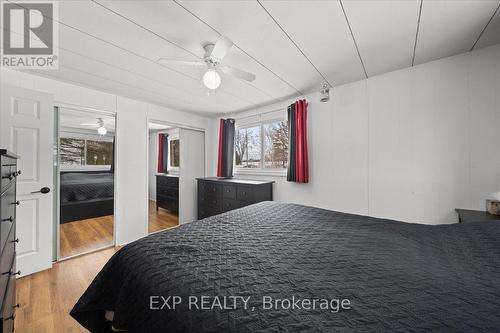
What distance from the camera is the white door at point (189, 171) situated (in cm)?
420

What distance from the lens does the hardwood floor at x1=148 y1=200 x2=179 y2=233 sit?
4.03 meters

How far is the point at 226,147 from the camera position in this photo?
4055mm

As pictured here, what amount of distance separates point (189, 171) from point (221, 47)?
3093 mm

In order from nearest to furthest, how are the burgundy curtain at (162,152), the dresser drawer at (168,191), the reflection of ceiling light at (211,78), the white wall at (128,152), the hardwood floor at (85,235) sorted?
the reflection of ceiling light at (211,78) < the white wall at (128,152) < the hardwood floor at (85,235) < the dresser drawer at (168,191) < the burgundy curtain at (162,152)

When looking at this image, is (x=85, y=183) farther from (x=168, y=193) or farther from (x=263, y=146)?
(x=263, y=146)

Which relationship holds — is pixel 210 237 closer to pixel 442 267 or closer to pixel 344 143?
pixel 442 267

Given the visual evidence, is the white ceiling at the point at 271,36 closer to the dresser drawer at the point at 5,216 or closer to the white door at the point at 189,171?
the dresser drawer at the point at 5,216

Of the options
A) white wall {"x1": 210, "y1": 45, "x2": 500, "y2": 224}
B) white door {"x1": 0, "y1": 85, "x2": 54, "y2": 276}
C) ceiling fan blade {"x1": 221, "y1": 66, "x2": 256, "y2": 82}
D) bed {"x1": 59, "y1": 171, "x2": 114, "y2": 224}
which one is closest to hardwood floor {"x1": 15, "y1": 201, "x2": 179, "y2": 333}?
white door {"x1": 0, "y1": 85, "x2": 54, "y2": 276}

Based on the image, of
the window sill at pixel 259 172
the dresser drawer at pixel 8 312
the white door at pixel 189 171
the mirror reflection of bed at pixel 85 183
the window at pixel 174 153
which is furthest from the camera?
the window at pixel 174 153

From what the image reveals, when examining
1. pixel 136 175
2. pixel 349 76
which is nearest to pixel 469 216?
pixel 349 76

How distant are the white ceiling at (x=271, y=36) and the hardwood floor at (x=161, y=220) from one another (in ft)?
8.99

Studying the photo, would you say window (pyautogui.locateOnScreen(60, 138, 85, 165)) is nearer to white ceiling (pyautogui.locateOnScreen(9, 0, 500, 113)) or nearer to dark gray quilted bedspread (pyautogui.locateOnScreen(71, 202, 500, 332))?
white ceiling (pyautogui.locateOnScreen(9, 0, 500, 113))

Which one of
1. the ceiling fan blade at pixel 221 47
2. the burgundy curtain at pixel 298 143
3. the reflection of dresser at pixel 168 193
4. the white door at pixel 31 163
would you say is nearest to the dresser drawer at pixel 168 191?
the reflection of dresser at pixel 168 193

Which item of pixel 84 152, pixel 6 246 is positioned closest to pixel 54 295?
pixel 6 246
